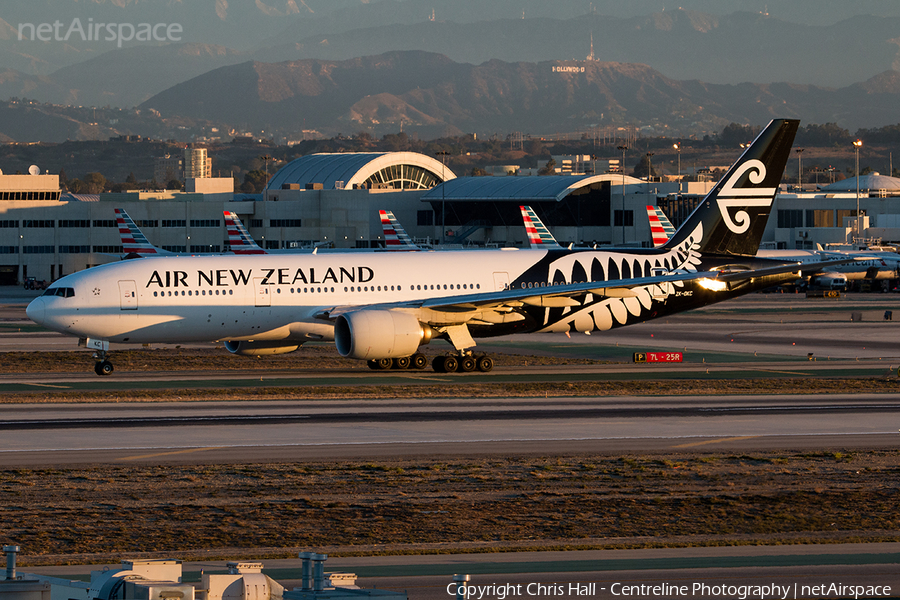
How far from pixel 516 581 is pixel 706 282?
36214 millimetres

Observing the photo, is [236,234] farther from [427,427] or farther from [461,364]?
[427,427]

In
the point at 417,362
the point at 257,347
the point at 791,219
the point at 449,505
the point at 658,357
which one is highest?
the point at 791,219

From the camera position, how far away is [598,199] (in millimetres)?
158875

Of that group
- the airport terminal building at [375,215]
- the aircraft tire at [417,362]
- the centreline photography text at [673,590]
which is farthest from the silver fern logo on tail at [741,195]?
the airport terminal building at [375,215]

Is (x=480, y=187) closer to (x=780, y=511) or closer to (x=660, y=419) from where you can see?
(x=660, y=419)

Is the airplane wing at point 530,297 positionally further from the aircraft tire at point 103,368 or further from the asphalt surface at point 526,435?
the aircraft tire at point 103,368

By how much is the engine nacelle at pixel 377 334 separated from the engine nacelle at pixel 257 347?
370 cm

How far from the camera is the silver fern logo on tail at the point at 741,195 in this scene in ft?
180

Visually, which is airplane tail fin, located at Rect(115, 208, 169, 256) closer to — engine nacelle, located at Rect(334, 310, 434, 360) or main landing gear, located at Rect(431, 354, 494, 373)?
main landing gear, located at Rect(431, 354, 494, 373)

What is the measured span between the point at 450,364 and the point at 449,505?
2570 cm

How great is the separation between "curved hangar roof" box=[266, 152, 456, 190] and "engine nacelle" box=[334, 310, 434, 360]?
124510mm

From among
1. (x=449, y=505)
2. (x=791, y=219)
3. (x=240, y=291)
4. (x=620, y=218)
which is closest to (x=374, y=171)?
(x=620, y=218)

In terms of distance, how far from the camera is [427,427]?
116 ft

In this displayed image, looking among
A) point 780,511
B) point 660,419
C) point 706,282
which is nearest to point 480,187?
point 706,282
